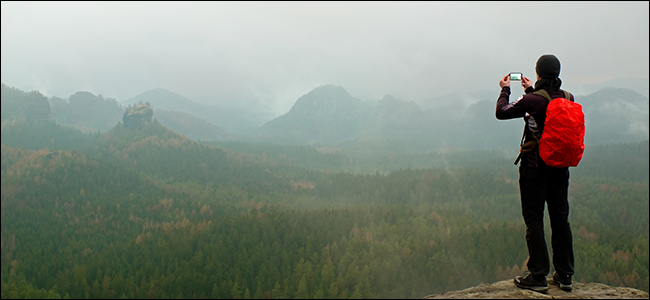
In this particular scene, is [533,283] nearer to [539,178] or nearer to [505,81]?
[539,178]

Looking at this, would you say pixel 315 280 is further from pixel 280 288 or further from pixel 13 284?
pixel 13 284

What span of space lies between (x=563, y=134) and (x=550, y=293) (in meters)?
4.76

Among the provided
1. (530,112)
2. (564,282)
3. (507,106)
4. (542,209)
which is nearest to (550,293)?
(564,282)

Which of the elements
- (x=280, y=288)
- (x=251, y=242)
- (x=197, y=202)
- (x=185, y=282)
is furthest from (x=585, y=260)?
(x=197, y=202)

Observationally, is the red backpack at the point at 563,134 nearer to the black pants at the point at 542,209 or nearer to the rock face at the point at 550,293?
the black pants at the point at 542,209

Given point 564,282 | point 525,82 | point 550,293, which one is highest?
point 525,82

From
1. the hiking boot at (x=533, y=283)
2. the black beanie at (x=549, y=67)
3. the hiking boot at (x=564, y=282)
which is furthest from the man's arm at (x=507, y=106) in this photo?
the hiking boot at (x=564, y=282)

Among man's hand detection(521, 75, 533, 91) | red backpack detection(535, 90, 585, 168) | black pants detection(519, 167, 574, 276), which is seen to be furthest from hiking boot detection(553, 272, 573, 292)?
man's hand detection(521, 75, 533, 91)

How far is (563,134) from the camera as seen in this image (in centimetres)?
905

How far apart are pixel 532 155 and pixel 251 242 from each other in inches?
3946

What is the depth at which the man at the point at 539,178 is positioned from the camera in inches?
381

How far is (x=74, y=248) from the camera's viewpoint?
10444 centimetres

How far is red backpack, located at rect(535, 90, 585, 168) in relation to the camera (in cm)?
902

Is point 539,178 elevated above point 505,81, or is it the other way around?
point 505,81
